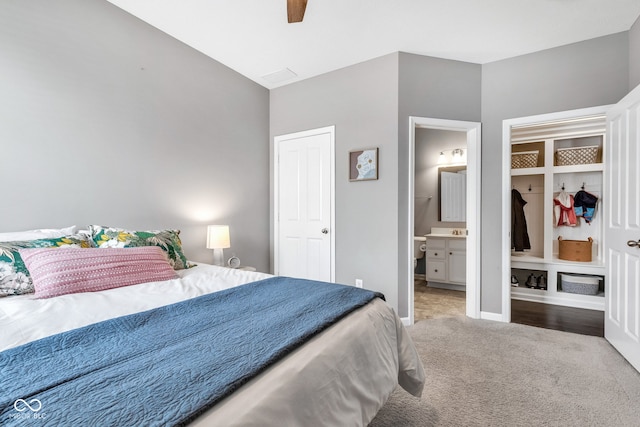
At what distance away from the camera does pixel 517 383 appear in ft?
6.70

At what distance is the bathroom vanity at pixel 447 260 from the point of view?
4.34 metres

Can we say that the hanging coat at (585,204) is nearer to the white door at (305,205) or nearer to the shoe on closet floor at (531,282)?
the shoe on closet floor at (531,282)

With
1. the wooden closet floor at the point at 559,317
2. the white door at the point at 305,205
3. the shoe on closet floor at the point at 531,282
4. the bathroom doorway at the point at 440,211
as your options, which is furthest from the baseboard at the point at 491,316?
the white door at the point at 305,205

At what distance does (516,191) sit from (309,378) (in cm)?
434

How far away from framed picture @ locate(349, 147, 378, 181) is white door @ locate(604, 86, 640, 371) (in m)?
1.94

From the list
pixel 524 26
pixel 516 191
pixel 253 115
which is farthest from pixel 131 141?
pixel 516 191

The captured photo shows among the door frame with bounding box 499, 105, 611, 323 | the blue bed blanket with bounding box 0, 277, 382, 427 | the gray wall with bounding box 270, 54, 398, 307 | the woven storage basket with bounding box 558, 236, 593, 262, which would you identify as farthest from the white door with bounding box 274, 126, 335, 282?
the woven storage basket with bounding box 558, 236, 593, 262

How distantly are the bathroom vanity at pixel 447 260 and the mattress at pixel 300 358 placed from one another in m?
3.03

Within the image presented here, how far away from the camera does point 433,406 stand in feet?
5.92

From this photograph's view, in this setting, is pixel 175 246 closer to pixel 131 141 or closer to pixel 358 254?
pixel 131 141

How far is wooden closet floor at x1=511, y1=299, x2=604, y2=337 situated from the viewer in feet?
10.0

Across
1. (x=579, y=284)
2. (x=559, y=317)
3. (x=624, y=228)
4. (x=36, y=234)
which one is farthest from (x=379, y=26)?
(x=579, y=284)

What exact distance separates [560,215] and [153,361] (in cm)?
483

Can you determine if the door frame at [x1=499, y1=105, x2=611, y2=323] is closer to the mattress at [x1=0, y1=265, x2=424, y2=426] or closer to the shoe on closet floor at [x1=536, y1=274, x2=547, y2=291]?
the shoe on closet floor at [x1=536, y1=274, x2=547, y2=291]
